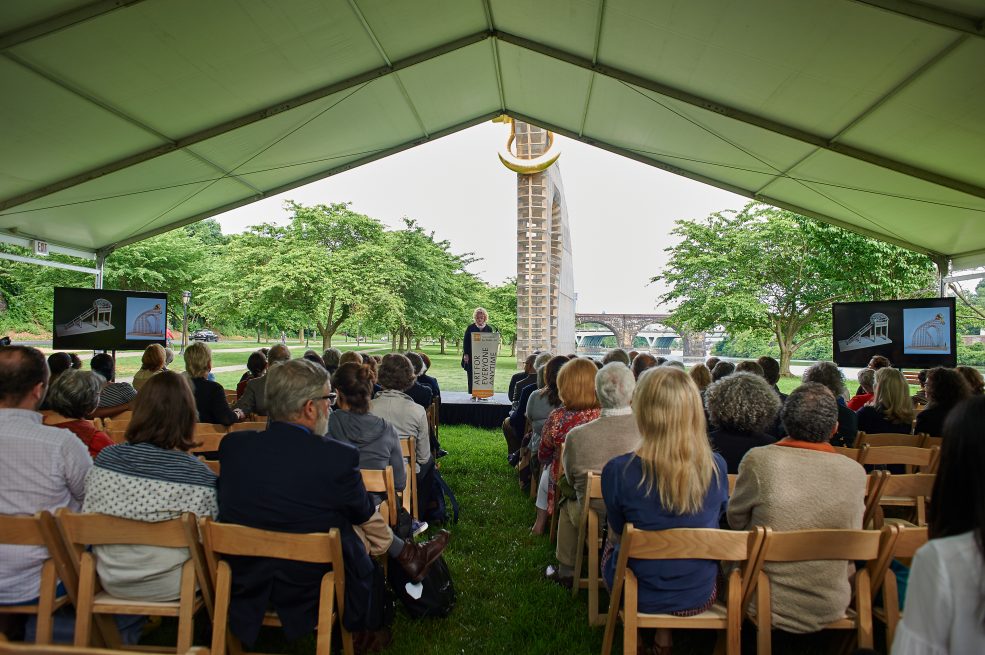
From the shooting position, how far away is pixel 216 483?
2047 mm

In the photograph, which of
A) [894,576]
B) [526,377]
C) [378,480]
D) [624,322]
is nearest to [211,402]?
[378,480]

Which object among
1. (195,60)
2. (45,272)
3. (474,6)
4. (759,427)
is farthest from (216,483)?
(45,272)

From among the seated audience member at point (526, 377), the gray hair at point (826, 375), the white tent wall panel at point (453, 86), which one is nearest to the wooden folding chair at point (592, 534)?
the gray hair at point (826, 375)

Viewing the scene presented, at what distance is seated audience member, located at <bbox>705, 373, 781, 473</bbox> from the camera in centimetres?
271

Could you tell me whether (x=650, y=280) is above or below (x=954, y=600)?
above

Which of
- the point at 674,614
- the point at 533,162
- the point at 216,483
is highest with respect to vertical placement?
the point at 533,162

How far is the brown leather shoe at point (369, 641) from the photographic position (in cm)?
245

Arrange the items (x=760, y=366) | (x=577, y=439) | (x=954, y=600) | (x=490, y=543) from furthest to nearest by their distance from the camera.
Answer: (x=760, y=366)
(x=490, y=543)
(x=577, y=439)
(x=954, y=600)

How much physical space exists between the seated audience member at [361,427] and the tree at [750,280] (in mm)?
16506

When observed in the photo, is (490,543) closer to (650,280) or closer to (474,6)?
(474,6)

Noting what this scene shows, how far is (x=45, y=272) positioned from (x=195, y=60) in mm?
20872

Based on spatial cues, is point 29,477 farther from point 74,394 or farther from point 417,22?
point 417,22

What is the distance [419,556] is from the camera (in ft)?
8.70

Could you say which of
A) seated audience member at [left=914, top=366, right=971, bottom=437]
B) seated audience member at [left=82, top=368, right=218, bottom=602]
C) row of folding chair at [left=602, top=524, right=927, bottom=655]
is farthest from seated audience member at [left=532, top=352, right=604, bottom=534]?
seated audience member at [left=914, top=366, right=971, bottom=437]
